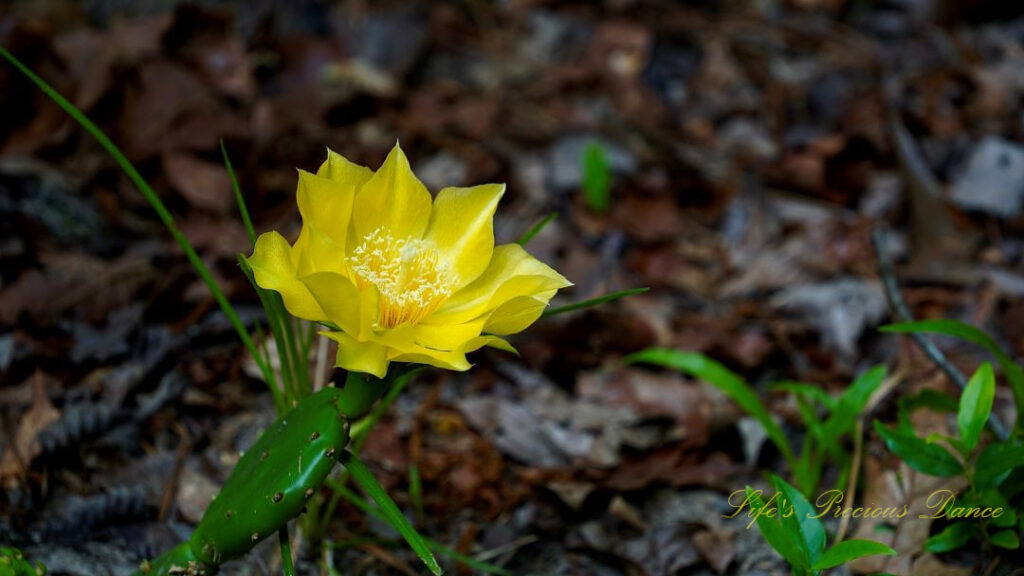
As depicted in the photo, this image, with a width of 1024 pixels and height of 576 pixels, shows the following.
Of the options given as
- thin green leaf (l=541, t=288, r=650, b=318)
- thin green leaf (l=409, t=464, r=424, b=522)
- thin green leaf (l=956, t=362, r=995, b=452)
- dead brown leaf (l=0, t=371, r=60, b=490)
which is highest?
thin green leaf (l=541, t=288, r=650, b=318)

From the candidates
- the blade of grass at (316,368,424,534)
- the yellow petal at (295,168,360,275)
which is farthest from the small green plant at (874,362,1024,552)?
the yellow petal at (295,168,360,275)

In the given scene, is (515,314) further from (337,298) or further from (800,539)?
(800,539)

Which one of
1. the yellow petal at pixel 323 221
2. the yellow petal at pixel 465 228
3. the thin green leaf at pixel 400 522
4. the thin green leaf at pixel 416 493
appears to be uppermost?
the yellow petal at pixel 323 221

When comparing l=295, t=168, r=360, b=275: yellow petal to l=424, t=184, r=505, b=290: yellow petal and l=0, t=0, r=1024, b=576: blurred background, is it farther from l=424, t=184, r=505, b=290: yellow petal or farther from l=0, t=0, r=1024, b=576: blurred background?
l=0, t=0, r=1024, b=576: blurred background

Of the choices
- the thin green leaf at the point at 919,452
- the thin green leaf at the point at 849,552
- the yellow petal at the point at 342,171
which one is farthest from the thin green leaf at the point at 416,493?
the thin green leaf at the point at 919,452

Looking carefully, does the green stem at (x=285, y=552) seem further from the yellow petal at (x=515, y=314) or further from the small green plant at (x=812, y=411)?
the small green plant at (x=812, y=411)

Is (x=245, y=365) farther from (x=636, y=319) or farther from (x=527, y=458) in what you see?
(x=636, y=319)

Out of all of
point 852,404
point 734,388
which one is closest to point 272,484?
Answer: point 734,388
